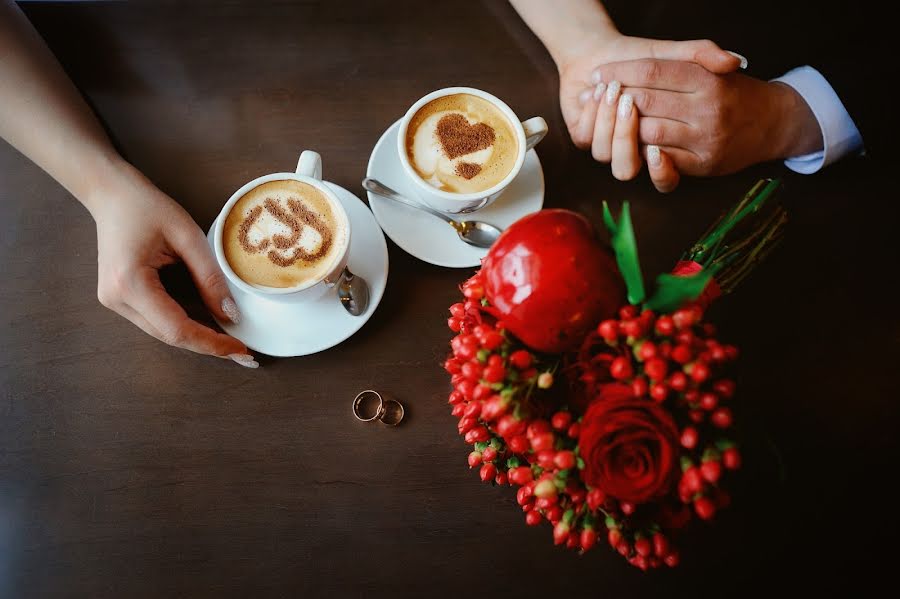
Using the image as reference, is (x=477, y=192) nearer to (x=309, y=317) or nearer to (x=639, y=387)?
(x=309, y=317)

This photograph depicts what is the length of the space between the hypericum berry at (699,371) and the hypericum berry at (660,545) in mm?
175

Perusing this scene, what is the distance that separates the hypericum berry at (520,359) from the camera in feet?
1.64

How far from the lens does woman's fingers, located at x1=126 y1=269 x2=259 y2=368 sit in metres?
0.82

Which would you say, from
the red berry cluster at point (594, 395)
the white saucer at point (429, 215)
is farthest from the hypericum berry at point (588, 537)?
the white saucer at point (429, 215)

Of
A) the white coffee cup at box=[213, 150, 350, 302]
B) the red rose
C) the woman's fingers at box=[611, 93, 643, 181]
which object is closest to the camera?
the red rose

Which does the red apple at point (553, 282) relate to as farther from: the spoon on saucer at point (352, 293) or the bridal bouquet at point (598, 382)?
the spoon on saucer at point (352, 293)

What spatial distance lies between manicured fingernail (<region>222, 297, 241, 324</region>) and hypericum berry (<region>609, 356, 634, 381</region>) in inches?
25.3

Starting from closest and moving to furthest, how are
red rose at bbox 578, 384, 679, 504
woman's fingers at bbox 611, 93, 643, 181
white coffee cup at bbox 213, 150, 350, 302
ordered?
red rose at bbox 578, 384, 679, 504, white coffee cup at bbox 213, 150, 350, 302, woman's fingers at bbox 611, 93, 643, 181

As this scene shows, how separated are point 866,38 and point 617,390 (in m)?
1.03

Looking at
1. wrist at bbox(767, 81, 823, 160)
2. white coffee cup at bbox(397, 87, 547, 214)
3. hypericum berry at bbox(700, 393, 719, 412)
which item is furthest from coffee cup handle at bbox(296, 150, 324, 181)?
wrist at bbox(767, 81, 823, 160)

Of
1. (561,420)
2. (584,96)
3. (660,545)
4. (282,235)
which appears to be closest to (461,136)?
(584,96)

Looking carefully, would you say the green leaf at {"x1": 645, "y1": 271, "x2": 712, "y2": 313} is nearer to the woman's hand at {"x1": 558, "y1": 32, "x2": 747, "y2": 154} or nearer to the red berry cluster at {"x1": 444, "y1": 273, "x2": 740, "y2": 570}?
the red berry cluster at {"x1": 444, "y1": 273, "x2": 740, "y2": 570}

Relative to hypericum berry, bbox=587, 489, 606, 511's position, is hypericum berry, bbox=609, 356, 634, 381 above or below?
above

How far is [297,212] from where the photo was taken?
0.87m
